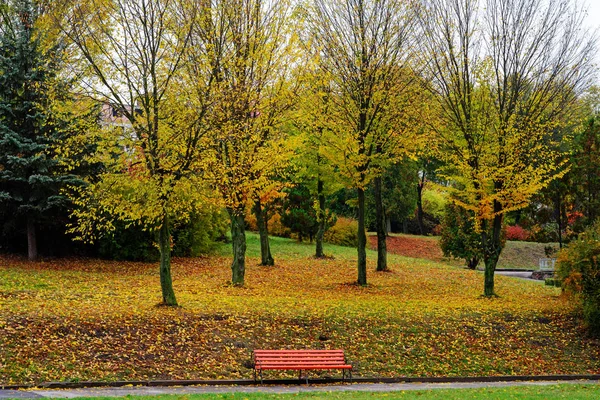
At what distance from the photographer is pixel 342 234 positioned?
4425cm

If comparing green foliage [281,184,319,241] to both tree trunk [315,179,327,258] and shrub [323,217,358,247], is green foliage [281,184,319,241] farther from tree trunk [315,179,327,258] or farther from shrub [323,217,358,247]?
tree trunk [315,179,327,258]

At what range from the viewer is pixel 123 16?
1623 cm

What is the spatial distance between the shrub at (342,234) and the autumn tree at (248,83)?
22.6 meters

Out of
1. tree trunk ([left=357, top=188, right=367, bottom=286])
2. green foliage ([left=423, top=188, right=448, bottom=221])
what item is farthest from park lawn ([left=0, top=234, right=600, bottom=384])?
green foliage ([left=423, top=188, right=448, bottom=221])

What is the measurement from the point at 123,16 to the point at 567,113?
17194 millimetres

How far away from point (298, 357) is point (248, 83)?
10341 millimetres

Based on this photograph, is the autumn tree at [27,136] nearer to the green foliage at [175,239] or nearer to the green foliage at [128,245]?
the green foliage at [128,245]

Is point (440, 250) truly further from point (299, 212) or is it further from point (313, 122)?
point (313, 122)

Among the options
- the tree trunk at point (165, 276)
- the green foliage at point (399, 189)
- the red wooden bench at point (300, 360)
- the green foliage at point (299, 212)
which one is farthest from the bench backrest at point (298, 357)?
the green foliage at point (399, 189)

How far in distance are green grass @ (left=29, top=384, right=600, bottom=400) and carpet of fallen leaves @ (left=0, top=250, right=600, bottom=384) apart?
195 centimetres

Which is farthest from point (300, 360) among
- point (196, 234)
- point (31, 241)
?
point (196, 234)

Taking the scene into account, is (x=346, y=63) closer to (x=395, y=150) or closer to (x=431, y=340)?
(x=395, y=150)

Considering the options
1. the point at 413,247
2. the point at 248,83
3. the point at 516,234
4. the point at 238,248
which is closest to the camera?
Answer: the point at 248,83

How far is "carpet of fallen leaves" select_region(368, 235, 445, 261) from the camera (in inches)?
1869
